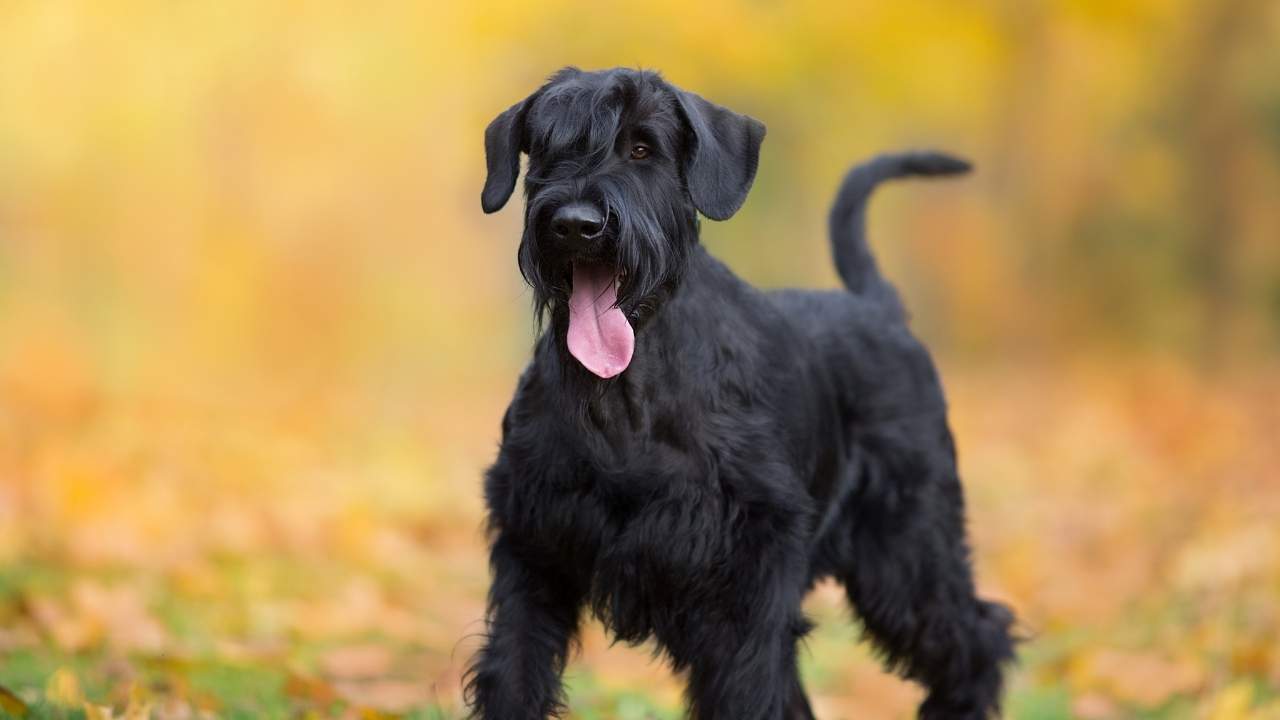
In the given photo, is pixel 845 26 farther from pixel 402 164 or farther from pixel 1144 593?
pixel 1144 593

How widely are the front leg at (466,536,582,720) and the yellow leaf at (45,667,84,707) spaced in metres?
0.99

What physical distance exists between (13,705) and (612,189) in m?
1.77

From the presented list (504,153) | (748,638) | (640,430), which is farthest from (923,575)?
(504,153)

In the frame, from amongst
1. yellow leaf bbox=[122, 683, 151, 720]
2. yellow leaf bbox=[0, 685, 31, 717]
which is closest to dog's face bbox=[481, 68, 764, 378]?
yellow leaf bbox=[122, 683, 151, 720]

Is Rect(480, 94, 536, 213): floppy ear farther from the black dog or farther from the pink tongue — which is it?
the pink tongue

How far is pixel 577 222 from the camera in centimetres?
293

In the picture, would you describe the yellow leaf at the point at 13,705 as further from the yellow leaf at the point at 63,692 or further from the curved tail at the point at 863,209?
the curved tail at the point at 863,209

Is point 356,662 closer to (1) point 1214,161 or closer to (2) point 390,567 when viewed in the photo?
(2) point 390,567

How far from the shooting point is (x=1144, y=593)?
7.26 meters

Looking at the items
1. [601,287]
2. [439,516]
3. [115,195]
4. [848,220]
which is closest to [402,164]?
[115,195]

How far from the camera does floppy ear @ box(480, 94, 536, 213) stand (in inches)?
132

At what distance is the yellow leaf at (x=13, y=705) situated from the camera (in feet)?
10.9

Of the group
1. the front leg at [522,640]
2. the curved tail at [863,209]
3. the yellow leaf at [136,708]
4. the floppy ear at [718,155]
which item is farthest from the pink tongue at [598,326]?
the curved tail at [863,209]

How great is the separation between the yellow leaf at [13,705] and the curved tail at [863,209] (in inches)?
105
